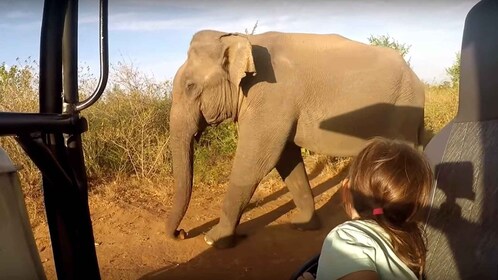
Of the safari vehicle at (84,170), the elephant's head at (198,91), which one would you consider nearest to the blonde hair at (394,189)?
the safari vehicle at (84,170)

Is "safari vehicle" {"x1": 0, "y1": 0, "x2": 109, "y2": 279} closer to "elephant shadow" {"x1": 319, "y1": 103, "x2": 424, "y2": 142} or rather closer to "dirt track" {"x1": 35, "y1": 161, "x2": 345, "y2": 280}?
"dirt track" {"x1": 35, "y1": 161, "x2": 345, "y2": 280}

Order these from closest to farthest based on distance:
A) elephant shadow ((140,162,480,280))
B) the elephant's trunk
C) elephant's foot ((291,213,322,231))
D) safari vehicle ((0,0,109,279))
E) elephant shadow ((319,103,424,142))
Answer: safari vehicle ((0,0,109,279)) → elephant shadow ((140,162,480,280)) → the elephant's trunk → elephant shadow ((319,103,424,142)) → elephant's foot ((291,213,322,231))

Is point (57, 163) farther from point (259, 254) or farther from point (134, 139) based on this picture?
point (134, 139)

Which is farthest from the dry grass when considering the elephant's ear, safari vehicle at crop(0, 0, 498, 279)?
safari vehicle at crop(0, 0, 498, 279)

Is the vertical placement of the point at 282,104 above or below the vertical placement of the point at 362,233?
below

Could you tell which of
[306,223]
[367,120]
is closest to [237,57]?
[367,120]

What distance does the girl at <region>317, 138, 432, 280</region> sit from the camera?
5.43 feet

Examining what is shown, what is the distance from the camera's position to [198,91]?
558 centimetres

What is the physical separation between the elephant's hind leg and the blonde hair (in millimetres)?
4466

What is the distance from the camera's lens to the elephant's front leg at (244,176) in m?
5.39

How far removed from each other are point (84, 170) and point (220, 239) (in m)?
3.93

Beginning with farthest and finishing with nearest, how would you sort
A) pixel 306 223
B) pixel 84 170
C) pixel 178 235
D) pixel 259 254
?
pixel 306 223
pixel 178 235
pixel 259 254
pixel 84 170

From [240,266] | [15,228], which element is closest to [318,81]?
[240,266]

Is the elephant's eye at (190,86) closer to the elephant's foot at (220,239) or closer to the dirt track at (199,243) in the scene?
the elephant's foot at (220,239)
